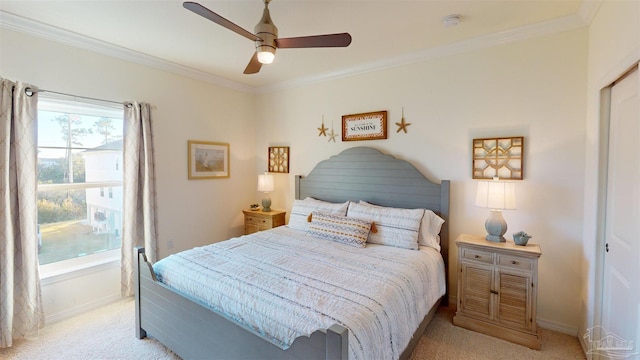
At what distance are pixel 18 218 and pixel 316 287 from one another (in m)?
2.58

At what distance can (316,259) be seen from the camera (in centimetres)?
239

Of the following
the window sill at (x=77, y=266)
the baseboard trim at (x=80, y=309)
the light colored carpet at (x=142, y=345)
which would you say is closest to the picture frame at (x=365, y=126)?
the light colored carpet at (x=142, y=345)

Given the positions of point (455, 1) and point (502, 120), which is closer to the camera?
point (455, 1)

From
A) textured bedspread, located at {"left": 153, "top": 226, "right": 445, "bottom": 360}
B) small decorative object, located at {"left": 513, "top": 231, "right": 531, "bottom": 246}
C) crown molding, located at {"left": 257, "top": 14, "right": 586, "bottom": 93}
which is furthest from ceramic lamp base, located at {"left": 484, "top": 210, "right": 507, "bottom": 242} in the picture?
crown molding, located at {"left": 257, "top": 14, "right": 586, "bottom": 93}

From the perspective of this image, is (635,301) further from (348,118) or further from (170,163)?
(170,163)

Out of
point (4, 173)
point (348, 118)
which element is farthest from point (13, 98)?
point (348, 118)

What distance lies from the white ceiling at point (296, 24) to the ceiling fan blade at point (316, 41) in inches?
17.8

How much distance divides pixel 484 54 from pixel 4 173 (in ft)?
14.2

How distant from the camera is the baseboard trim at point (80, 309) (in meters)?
2.67

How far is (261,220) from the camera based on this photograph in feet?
13.4

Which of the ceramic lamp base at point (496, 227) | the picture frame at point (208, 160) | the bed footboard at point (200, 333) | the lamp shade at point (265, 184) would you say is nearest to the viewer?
the bed footboard at point (200, 333)

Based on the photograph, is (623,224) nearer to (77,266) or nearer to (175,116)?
(175,116)

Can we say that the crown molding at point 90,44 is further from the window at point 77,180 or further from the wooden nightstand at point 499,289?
the wooden nightstand at point 499,289

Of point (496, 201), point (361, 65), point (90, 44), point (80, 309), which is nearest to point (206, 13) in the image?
point (90, 44)
